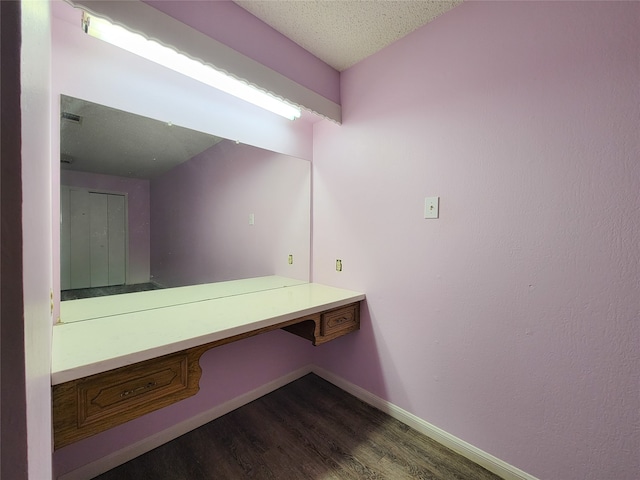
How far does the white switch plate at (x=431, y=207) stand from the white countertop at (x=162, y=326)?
2.28ft

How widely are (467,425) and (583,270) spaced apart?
935 mm

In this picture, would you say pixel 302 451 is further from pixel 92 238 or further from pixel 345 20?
pixel 345 20

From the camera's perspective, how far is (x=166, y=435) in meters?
1.47

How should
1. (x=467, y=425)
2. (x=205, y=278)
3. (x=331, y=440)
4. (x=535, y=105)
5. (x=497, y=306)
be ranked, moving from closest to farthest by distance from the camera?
(x=535, y=105) → (x=497, y=306) → (x=467, y=425) → (x=331, y=440) → (x=205, y=278)

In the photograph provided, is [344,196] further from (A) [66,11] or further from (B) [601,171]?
(A) [66,11]

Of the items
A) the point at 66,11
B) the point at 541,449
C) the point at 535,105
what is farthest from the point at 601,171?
the point at 66,11

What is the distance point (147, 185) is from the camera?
4.61ft

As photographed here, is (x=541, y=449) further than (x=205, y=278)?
No

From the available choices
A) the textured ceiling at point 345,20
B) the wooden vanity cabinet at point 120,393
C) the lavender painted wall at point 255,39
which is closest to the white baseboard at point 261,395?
the wooden vanity cabinet at point 120,393

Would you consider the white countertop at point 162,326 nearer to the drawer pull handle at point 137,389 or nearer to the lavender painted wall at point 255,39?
the drawer pull handle at point 137,389

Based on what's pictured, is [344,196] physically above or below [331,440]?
above

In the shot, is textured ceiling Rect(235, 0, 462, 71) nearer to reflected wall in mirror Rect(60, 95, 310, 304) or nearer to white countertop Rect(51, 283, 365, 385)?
reflected wall in mirror Rect(60, 95, 310, 304)

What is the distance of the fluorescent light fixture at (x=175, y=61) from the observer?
108cm

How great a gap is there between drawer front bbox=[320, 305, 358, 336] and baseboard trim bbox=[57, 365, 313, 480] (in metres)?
0.68
